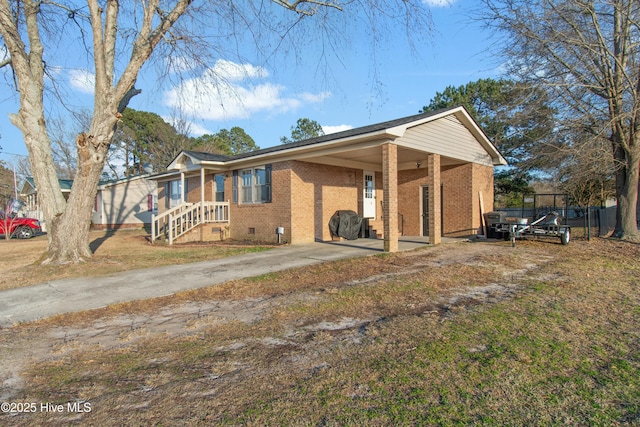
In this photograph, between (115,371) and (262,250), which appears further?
(262,250)

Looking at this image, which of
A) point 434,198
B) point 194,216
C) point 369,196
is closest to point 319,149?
point 434,198

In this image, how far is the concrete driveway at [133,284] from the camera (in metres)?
5.40

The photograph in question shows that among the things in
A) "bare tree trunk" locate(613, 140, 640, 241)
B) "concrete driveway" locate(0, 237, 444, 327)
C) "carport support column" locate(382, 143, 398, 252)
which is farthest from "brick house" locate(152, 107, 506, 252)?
"bare tree trunk" locate(613, 140, 640, 241)

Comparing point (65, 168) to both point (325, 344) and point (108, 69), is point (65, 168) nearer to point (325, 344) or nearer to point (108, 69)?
point (108, 69)

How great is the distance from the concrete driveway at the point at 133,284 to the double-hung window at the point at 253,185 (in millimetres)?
4375

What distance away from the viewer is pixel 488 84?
26750mm

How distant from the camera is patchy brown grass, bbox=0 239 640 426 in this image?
2424 millimetres

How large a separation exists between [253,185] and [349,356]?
12.0 m

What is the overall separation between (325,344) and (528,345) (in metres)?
1.96

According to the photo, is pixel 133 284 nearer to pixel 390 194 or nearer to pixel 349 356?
pixel 349 356

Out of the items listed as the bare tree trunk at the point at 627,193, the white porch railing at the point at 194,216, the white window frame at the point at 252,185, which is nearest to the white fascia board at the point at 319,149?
the white window frame at the point at 252,185

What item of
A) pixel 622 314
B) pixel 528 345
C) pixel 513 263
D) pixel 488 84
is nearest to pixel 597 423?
pixel 528 345

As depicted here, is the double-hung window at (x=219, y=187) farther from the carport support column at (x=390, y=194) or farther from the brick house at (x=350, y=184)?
the carport support column at (x=390, y=194)

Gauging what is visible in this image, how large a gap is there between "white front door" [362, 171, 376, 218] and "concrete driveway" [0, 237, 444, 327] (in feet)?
18.2
